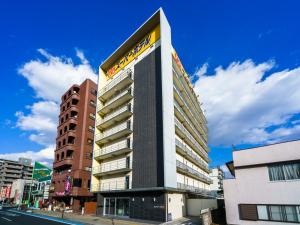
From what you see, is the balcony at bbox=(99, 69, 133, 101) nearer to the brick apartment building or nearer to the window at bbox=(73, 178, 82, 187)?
the brick apartment building

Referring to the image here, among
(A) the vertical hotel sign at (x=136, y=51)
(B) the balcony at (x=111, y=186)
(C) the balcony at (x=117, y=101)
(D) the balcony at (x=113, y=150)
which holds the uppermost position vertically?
(A) the vertical hotel sign at (x=136, y=51)

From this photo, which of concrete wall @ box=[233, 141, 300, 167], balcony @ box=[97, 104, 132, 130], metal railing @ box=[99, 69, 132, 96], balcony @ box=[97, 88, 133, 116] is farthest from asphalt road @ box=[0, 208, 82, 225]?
metal railing @ box=[99, 69, 132, 96]

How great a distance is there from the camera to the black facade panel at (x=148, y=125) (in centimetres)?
2847

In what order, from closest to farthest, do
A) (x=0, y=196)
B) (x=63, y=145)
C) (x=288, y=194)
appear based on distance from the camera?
(x=288, y=194), (x=63, y=145), (x=0, y=196)

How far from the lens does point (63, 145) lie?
52.4 metres

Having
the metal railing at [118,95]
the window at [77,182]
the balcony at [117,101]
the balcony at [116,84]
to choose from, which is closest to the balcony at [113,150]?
the balcony at [117,101]

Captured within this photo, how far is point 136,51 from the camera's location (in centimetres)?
3922

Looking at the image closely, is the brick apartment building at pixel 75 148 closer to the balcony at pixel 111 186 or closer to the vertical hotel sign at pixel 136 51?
the balcony at pixel 111 186

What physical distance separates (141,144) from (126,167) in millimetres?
4586

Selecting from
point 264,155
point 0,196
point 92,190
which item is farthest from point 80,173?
point 0,196

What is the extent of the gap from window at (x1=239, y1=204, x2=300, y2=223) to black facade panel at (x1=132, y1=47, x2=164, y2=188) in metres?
9.74

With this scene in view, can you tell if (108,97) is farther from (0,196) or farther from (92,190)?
(0,196)

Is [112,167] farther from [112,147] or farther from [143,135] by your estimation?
[143,135]

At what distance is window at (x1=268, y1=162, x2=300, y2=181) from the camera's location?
18.2 m
